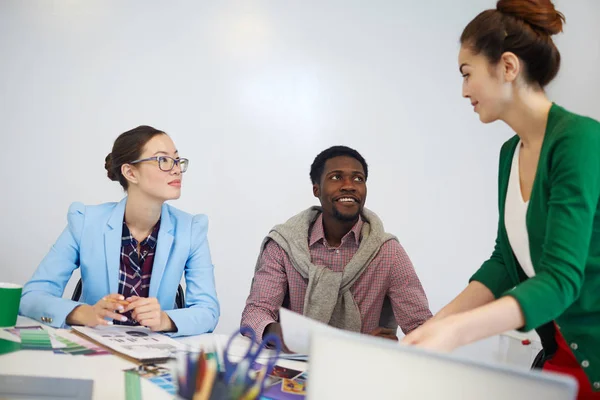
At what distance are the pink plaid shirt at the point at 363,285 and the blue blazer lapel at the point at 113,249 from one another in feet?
1.58

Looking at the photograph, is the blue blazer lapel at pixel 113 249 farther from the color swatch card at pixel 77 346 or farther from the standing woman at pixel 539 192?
the standing woman at pixel 539 192

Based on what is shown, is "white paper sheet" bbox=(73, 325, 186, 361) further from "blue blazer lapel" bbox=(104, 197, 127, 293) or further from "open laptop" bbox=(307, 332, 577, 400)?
"open laptop" bbox=(307, 332, 577, 400)

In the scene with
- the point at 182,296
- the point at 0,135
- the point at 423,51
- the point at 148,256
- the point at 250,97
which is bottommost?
the point at 182,296

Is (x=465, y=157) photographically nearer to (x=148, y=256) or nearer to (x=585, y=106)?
(x=585, y=106)

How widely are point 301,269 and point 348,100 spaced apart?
2.05m

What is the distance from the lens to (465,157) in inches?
160

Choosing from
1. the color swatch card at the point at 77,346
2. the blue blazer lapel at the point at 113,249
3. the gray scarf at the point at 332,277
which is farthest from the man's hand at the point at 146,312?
the gray scarf at the point at 332,277

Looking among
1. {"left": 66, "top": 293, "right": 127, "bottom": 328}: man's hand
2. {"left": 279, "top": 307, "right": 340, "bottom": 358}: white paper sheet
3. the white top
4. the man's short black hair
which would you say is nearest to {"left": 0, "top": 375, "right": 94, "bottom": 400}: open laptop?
{"left": 279, "top": 307, "right": 340, "bottom": 358}: white paper sheet

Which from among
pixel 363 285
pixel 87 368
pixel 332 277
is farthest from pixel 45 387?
pixel 363 285

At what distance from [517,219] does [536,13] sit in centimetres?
42

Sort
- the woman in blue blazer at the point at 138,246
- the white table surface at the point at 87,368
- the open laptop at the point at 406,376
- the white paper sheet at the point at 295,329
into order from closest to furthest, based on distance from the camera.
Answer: the open laptop at the point at 406,376, the white paper sheet at the point at 295,329, the white table surface at the point at 87,368, the woman in blue blazer at the point at 138,246

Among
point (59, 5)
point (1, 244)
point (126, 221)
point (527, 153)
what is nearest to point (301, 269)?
point (126, 221)

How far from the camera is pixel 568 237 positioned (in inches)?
37.9

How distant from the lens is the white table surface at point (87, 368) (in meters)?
1.04
